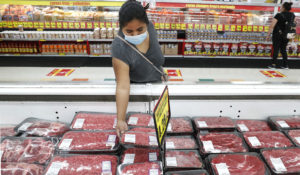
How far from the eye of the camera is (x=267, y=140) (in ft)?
5.40

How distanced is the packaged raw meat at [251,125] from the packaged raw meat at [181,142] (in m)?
0.42

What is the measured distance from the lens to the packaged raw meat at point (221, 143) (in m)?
1.56

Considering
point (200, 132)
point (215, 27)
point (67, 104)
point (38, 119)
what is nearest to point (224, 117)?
point (200, 132)

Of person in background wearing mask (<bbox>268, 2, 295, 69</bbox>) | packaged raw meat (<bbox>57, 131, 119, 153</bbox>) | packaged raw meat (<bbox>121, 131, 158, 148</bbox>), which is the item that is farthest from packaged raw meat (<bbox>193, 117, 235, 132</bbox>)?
person in background wearing mask (<bbox>268, 2, 295, 69</bbox>)

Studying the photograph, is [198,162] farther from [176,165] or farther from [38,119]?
[38,119]

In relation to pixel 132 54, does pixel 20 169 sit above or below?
below

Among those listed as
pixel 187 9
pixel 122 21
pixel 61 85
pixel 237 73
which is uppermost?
pixel 187 9

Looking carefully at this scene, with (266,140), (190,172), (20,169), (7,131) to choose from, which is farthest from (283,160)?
(7,131)

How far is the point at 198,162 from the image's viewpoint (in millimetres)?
1442

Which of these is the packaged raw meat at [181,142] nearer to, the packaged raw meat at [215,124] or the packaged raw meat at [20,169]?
the packaged raw meat at [215,124]

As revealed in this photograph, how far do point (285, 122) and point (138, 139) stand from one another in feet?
3.92

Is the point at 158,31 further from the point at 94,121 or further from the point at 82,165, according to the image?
the point at 82,165

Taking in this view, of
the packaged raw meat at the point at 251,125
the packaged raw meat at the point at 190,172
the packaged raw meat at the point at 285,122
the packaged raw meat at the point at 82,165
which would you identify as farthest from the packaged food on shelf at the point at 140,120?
the packaged raw meat at the point at 285,122

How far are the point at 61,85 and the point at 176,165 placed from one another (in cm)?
106
